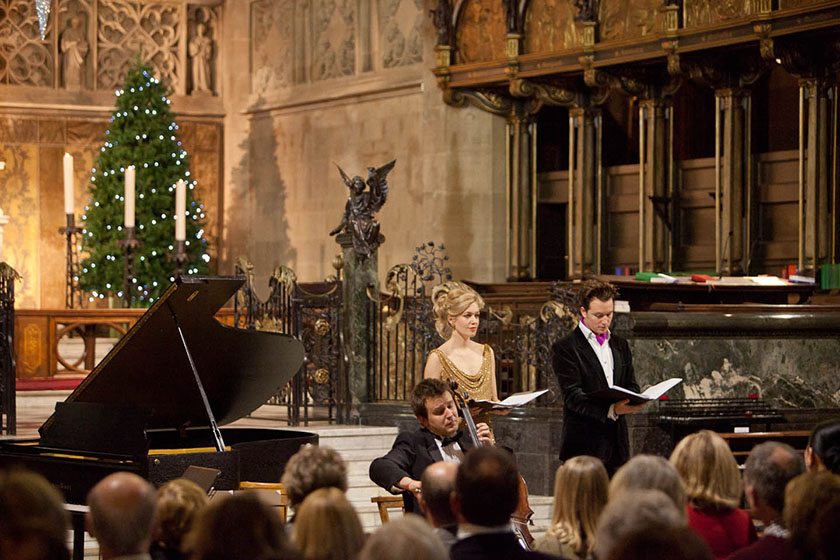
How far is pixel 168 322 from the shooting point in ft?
23.1

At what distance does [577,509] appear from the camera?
436cm

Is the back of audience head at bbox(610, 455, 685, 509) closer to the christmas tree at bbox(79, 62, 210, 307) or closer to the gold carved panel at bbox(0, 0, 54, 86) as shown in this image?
the christmas tree at bbox(79, 62, 210, 307)

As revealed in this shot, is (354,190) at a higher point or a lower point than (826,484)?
higher

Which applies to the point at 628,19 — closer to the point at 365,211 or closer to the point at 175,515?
the point at 365,211

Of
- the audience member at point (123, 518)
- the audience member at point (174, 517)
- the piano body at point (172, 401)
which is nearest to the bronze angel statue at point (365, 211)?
the piano body at point (172, 401)

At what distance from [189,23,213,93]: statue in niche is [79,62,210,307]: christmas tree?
75.8 inches

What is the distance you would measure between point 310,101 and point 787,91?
19.9ft

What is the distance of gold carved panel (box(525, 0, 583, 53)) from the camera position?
16.2 meters

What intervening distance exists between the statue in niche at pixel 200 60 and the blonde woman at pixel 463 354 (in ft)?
44.7

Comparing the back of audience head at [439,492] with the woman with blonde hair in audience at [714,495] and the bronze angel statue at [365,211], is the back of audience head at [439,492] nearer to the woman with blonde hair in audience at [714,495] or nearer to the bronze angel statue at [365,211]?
the woman with blonde hair in audience at [714,495]

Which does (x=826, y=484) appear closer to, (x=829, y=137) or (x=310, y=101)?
(x=829, y=137)

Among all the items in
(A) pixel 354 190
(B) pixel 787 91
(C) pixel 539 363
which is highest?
(B) pixel 787 91

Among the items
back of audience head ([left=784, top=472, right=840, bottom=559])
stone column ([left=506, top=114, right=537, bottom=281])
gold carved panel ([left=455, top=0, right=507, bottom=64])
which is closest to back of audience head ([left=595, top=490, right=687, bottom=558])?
back of audience head ([left=784, top=472, right=840, bottom=559])

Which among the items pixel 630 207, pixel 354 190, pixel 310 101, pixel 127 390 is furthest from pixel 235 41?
pixel 127 390
